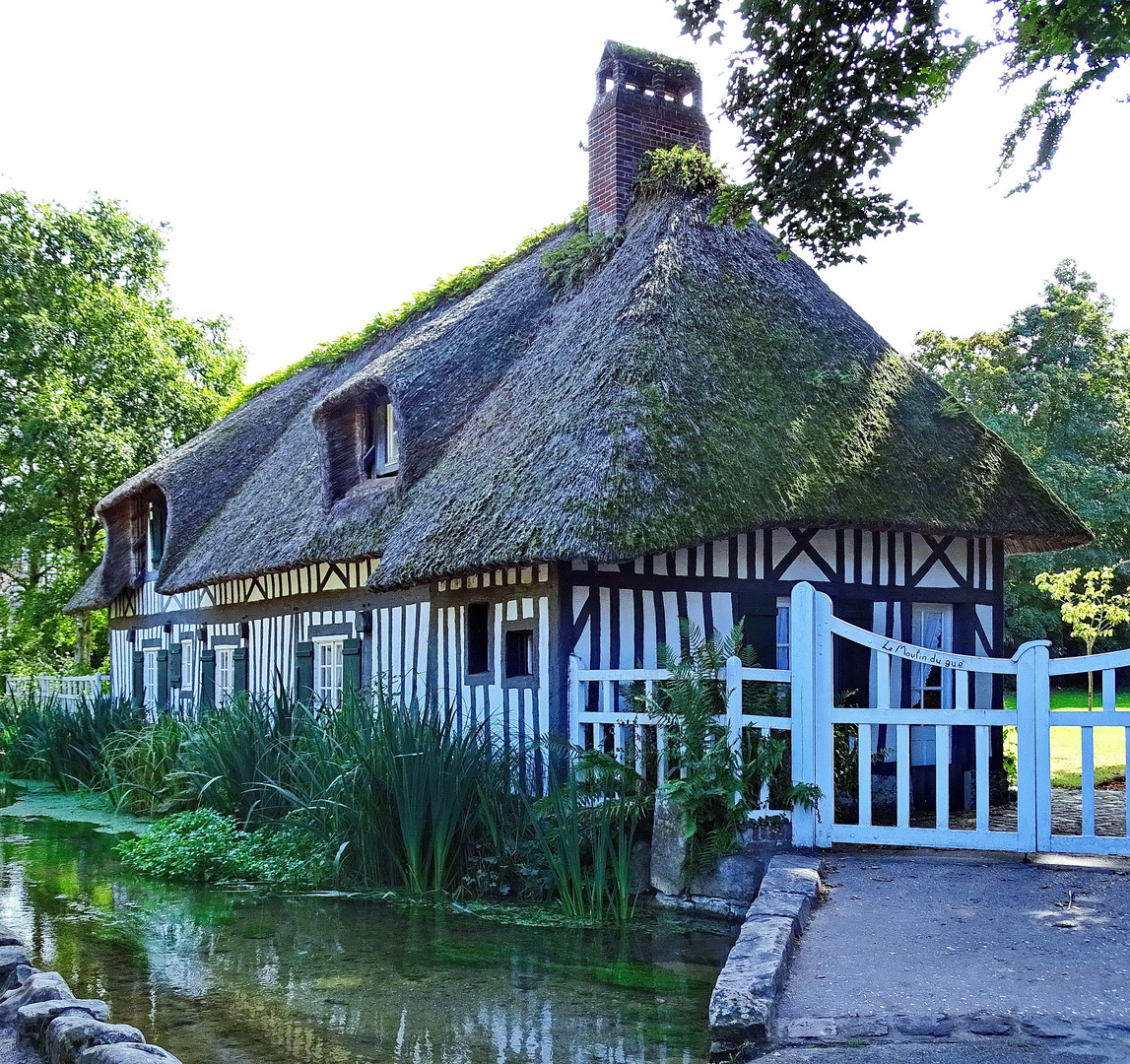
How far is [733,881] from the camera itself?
251 inches

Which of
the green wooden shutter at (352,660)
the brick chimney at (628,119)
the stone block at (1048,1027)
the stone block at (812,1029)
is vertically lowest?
the stone block at (812,1029)

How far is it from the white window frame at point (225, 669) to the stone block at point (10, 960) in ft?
31.0

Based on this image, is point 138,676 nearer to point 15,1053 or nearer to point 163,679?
point 163,679

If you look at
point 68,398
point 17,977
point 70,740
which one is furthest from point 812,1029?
point 68,398

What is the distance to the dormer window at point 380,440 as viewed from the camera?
37.8ft

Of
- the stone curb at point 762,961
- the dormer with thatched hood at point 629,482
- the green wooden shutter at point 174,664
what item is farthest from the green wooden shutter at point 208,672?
the stone curb at point 762,961

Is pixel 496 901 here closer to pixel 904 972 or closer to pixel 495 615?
pixel 495 615

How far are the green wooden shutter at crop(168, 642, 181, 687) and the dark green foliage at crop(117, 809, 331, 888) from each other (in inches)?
295

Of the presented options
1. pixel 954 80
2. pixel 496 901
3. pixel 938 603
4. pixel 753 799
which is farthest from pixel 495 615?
pixel 954 80

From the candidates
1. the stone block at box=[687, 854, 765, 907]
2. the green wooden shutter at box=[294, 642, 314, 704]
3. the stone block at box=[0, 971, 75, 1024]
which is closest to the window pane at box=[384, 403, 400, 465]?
the green wooden shutter at box=[294, 642, 314, 704]

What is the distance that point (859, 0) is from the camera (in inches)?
286

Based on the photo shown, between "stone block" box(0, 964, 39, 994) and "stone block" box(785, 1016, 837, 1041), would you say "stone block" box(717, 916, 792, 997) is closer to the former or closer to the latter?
"stone block" box(785, 1016, 837, 1041)

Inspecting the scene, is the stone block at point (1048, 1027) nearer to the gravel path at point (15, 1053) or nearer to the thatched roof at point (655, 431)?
the gravel path at point (15, 1053)

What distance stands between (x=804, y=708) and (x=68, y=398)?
2099 cm
